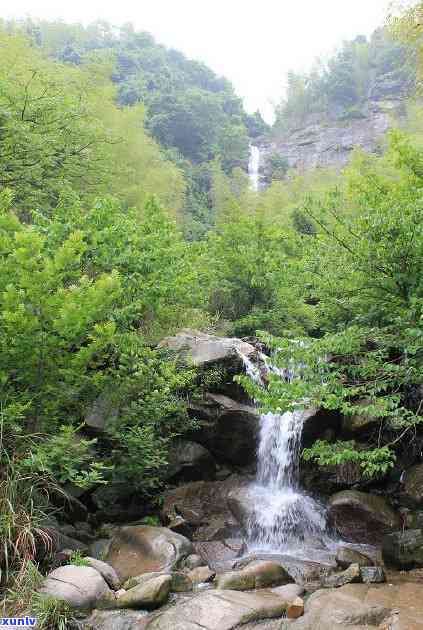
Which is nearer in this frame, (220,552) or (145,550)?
(145,550)

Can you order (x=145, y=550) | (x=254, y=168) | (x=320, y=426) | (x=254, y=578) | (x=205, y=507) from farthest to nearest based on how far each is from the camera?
(x=254, y=168) < (x=320, y=426) < (x=205, y=507) < (x=145, y=550) < (x=254, y=578)

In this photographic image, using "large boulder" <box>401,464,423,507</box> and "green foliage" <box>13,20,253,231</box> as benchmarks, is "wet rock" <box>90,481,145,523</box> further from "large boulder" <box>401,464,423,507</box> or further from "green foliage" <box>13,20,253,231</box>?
"green foliage" <box>13,20,253,231</box>

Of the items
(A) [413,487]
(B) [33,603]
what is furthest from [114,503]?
(A) [413,487]

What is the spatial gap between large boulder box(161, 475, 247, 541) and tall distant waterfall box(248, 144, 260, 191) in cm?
3998

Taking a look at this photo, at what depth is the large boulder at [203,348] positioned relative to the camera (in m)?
9.89

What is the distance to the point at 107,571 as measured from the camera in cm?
590

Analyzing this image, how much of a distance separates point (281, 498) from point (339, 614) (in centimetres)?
414

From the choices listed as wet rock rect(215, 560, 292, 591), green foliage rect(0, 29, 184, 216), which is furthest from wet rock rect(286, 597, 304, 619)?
green foliage rect(0, 29, 184, 216)

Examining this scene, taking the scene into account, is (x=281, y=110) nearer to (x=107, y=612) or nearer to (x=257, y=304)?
(x=257, y=304)

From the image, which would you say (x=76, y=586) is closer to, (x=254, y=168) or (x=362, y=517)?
(x=362, y=517)

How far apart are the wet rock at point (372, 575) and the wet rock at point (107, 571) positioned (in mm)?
2989

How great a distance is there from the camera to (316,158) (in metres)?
53.8

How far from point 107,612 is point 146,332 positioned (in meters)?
6.73

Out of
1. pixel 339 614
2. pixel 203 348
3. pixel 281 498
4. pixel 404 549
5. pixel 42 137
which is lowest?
Answer: pixel 281 498
